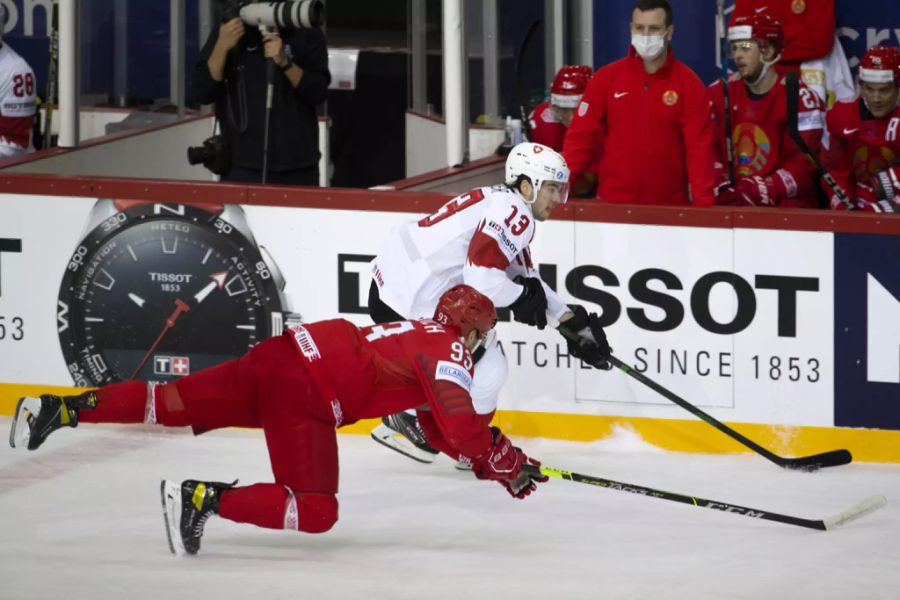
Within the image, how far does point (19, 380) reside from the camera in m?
6.54

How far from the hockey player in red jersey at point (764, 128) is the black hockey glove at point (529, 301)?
119cm

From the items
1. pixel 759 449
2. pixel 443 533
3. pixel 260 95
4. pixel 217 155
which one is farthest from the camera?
pixel 217 155

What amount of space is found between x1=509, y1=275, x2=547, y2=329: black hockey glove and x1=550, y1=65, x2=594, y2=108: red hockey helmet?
62.4 inches

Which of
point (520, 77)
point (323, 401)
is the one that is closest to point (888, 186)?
point (520, 77)

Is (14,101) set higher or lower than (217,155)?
higher

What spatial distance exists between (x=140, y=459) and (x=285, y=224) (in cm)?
102

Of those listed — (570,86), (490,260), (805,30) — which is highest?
(805,30)

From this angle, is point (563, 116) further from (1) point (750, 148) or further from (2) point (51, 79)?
(2) point (51, 79)

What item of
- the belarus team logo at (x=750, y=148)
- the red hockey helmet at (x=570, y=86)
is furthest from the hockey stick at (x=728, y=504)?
the red hockey helmet at (x=570, y=86)

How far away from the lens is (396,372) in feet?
15.5

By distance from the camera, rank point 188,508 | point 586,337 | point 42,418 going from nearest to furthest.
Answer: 1. point 188,508
2. point 42,418
3. point 586,337

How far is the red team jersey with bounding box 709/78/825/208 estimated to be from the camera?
21.3 ft

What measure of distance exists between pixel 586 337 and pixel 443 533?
895mm

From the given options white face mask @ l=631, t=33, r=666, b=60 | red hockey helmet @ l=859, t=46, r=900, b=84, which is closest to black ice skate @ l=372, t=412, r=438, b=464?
white face mask @ l=631, t=33, r=666, b=60
